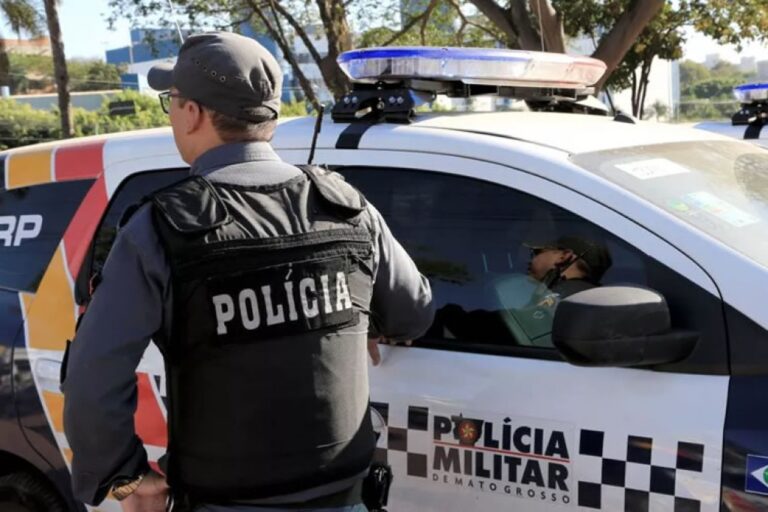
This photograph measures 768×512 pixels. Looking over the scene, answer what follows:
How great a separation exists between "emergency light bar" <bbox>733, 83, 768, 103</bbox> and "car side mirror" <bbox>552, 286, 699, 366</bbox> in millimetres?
3923

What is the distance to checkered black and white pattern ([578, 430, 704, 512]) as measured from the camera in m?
1.80

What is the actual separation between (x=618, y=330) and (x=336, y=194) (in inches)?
24.4

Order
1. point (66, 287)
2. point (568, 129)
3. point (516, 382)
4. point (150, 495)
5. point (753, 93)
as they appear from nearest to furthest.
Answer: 1. point (150, 495)
2. point (516, 382)
3. point (568, 129)
4. point (66, 287)
5. point (753, 93)

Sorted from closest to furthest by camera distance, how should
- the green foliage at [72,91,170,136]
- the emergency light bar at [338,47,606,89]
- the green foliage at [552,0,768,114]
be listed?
1. the emergency light bar at [338,47,606,89]
2. the green foliage at [552,0,768,114]
3. the green foliage at [72,91,170,136]

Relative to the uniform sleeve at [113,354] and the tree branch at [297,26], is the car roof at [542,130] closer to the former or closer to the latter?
the uniform sleeve at [113,354]

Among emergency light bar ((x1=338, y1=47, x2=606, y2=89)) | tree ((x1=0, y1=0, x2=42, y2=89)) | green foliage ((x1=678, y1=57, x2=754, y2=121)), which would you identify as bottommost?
green foliage ((x1=678, y1=57, x2=754, y2=121))

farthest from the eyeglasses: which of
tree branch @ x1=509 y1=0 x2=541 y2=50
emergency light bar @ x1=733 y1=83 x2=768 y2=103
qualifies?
tree branch @ x1=509 y1=0 x2=541 y2=50

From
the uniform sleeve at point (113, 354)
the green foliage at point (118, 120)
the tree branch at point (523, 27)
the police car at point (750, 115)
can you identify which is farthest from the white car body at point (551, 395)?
the green foliage at point (118, 120)

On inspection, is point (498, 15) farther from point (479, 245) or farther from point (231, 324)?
point (231, 324)

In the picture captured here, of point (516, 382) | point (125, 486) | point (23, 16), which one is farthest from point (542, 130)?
point (23, 16)

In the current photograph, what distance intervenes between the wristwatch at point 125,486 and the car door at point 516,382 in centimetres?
→ 71

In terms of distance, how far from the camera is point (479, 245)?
2.24 m

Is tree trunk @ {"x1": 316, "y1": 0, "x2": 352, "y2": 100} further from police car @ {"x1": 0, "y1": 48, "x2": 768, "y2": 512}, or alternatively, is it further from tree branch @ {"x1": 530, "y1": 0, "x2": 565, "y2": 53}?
police car @ {"x1": 0, "y1": 48, "x2": 768, "y2": 512}

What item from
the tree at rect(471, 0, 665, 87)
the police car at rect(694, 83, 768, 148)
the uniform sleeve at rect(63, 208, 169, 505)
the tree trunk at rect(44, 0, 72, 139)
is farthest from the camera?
the tree trunk at rect(44, 0, 72, 139)
